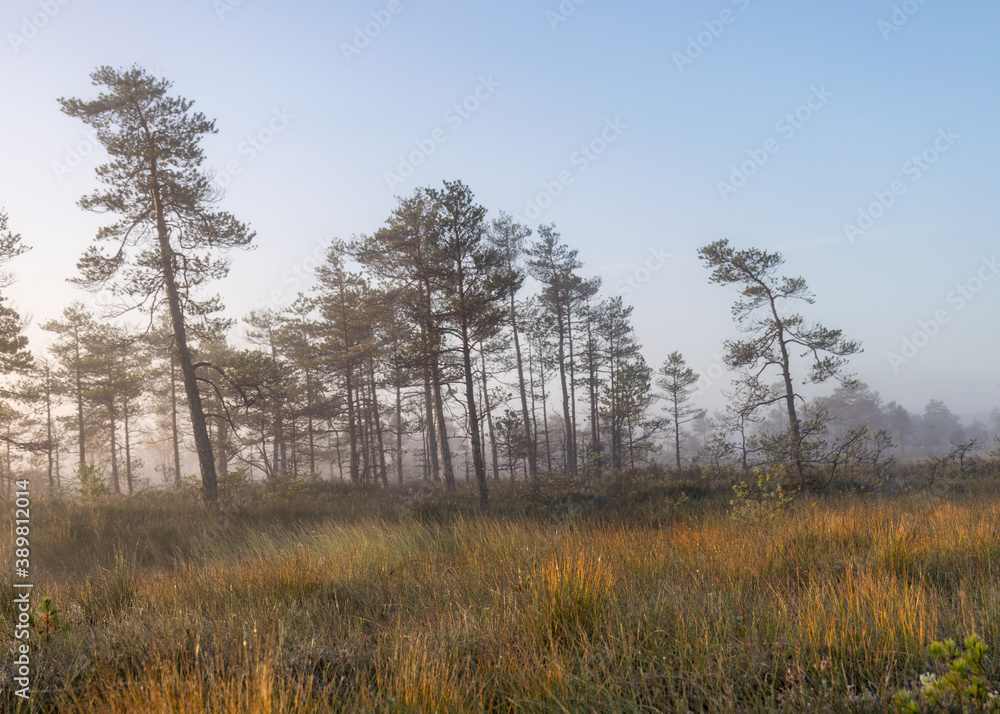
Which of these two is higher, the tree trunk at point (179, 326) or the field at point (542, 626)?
the tree trunk at point (179, 326)

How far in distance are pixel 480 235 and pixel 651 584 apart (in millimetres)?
12290

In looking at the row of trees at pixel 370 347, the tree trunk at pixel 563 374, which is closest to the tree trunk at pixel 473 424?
the row of trees at pixel 370 347

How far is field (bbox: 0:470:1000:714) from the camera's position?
108 inches

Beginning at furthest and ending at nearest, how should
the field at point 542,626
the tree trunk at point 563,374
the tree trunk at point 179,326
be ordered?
the tree trunk at point 563,374, the tree trunk at point 179,326, the field at point 542,626

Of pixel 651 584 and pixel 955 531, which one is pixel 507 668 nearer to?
pixel 651 584

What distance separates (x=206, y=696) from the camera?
286cm

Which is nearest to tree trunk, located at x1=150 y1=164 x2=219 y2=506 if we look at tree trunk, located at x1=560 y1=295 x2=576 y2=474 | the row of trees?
the row of trees

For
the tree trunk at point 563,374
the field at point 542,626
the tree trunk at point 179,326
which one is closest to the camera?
the field at point 542,626

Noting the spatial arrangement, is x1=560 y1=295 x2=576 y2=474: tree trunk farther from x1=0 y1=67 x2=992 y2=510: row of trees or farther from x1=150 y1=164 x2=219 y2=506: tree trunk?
x1=150 y1=164 x2=219 y2=506: tree trunk

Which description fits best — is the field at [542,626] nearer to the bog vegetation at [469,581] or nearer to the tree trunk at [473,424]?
the bog vegetation at [469,581]

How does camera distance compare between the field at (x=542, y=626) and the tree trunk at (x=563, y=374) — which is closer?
the field at (x=542, y=626)

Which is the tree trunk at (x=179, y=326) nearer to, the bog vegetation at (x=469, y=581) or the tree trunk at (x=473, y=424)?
the bog vegetation at (x=469, y=581)

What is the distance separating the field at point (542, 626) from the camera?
273 cm

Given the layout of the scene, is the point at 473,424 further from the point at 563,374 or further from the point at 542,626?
the point at 563,374
